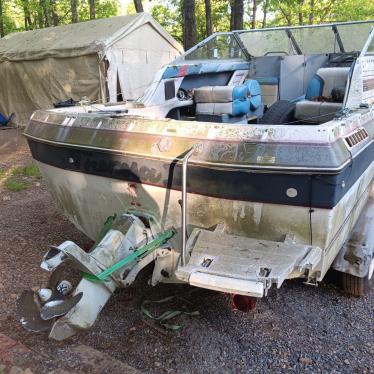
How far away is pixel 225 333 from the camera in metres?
2.89

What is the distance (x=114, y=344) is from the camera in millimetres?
2779

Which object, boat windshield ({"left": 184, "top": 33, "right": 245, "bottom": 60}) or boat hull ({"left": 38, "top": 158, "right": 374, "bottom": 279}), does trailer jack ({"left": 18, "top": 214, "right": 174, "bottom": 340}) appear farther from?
boat windshield ({"left": 184, "top": 33, "right": 245, "bottom": 60})

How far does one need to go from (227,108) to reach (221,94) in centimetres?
13

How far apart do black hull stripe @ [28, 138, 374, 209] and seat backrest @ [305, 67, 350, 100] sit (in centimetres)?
120

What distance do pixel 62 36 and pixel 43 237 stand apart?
7.88 metres

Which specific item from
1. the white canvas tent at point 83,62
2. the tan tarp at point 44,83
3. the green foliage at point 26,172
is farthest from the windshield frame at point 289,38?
the tan tarp at point 44,83

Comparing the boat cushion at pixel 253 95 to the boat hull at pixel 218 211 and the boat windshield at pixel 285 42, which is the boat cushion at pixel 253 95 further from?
the boat hull at pixel 218 211

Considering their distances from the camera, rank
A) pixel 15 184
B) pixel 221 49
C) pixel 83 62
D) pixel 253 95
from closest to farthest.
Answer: pixel 253 95 → pixel 221 49 → pixel 15 184 → pixel 83 62

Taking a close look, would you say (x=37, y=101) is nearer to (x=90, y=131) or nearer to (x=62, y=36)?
(x=62, y=36)

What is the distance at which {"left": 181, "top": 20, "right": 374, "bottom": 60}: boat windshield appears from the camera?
4816mm

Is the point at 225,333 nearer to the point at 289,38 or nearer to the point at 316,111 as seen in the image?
the point at 316,111

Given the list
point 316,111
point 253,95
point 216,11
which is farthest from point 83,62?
point 216,11

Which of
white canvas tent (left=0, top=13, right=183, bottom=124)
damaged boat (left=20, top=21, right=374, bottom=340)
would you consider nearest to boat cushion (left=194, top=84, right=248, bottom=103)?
damaged boat (left=20, top=21, right=374, bottom=340)

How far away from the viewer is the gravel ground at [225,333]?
2.60 m
